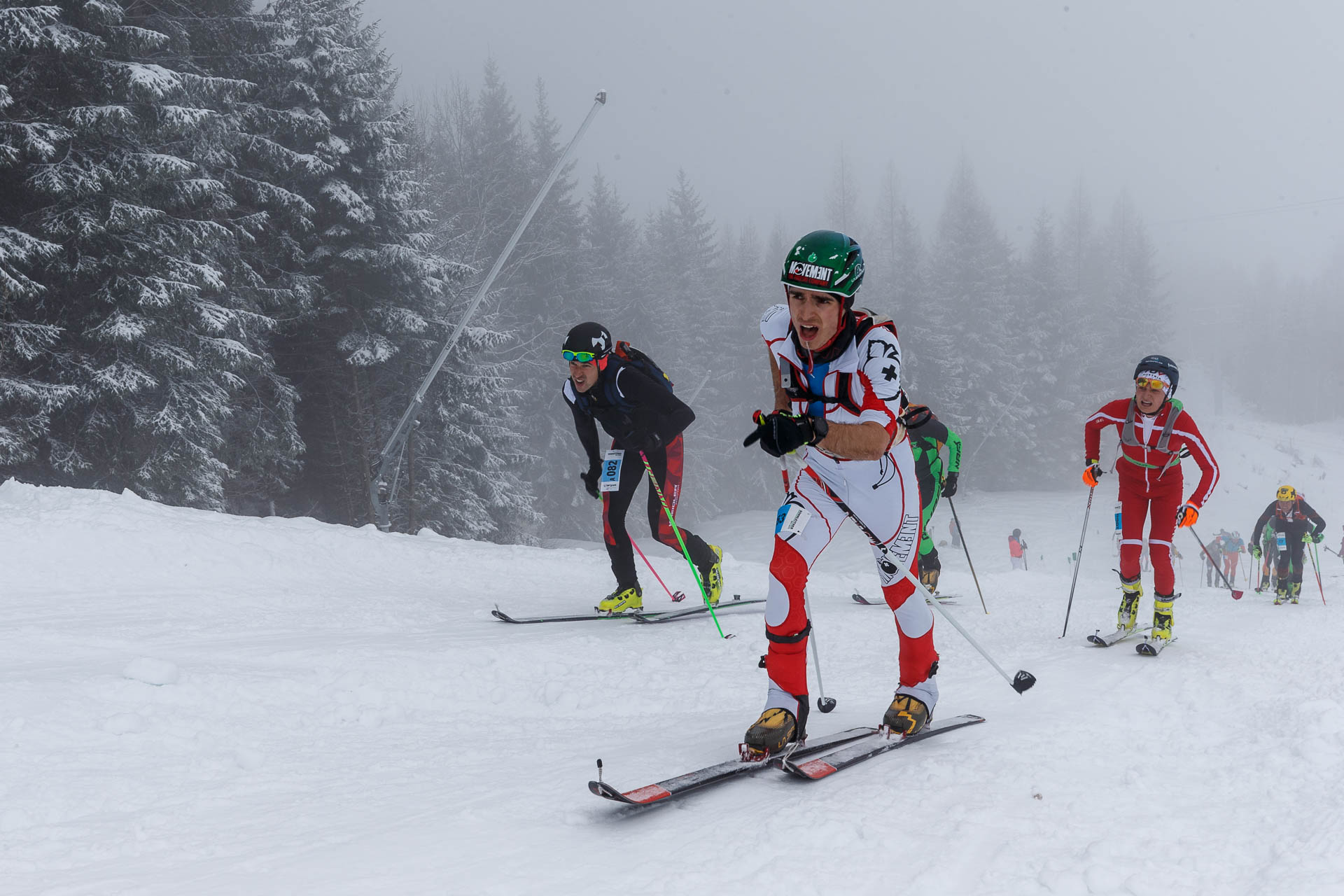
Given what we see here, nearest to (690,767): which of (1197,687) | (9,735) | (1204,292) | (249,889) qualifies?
(249,889)

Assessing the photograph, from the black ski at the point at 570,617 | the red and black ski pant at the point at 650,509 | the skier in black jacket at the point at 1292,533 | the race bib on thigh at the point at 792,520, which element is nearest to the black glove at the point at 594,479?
the red and black ski pant at the point at 650,509

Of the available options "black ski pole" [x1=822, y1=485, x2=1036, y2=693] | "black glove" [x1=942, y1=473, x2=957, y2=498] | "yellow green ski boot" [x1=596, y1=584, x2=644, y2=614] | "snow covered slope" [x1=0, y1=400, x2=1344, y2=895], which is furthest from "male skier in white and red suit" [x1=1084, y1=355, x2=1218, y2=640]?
"yellow green ski boot" [x1=596, y1=584, x2=644, y2=614]

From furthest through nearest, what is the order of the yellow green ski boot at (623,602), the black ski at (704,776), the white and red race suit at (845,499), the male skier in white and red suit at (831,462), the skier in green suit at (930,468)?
the skier in green suit at (930,468) < the yellow green ski boot at (623,602) < the white and red race suit at (845,499) < the male skier in white and red suit at (831,462) < the black ski at (704,776)

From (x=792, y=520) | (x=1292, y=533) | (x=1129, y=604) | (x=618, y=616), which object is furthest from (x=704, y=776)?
(x=1292, y=533)

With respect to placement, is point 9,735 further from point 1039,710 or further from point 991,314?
point 991,314

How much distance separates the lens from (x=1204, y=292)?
12294 cm

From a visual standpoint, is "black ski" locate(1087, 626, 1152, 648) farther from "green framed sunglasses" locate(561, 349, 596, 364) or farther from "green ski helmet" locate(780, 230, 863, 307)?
"green ski helmet" locate(780, 230, 863, 307)

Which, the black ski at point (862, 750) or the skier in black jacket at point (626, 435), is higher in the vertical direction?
the skier in black jacket at point (626, 435)

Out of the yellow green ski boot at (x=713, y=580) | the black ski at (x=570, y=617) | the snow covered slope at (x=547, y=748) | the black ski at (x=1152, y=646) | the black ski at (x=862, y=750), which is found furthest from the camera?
the yellow green ski boot at (x=713, y=580)

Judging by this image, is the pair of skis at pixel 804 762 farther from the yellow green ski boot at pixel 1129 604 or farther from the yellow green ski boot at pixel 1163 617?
the yellow green ski boot at pixel 1129 604

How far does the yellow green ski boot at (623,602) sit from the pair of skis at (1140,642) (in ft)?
13.0

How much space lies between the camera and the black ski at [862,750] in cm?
344

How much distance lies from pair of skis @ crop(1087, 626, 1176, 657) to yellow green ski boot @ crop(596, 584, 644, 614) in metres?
3.95

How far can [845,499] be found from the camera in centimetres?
420
